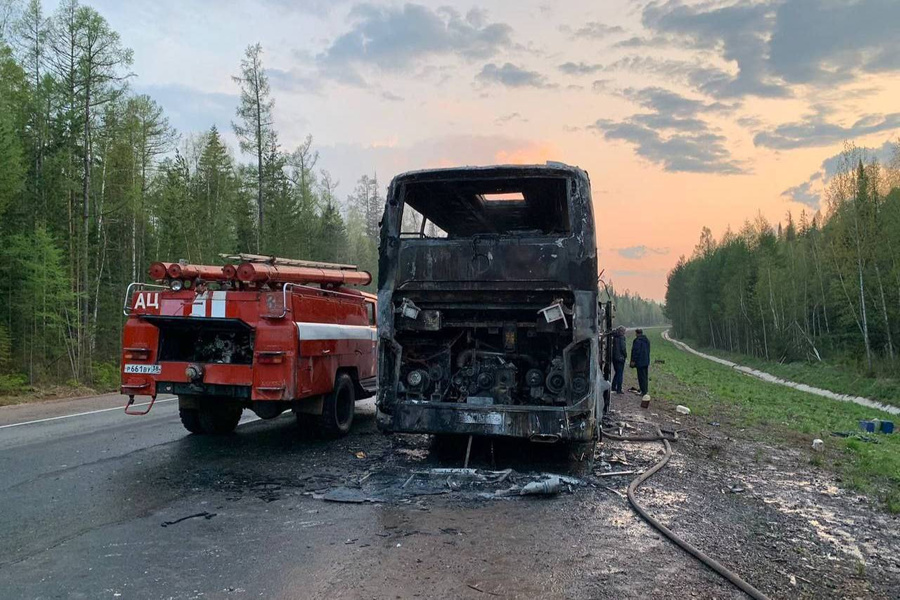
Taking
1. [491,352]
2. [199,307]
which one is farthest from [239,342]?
[491,352]

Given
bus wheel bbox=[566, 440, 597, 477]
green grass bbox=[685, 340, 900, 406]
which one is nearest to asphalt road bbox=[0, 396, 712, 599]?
bus wheel bbox=[566, 440, 597, 477]

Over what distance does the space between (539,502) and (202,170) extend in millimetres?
36119

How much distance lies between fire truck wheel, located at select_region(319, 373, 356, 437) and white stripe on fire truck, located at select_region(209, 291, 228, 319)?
1909 mm

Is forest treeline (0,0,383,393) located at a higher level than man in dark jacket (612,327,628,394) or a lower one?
higher

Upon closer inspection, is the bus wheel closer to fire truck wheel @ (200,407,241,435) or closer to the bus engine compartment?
the bus engine compartment

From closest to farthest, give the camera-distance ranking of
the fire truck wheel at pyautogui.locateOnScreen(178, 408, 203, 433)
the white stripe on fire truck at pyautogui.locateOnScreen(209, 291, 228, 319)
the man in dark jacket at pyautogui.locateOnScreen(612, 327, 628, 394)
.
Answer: the white stripe on fire truck at pyautogui.locateOnScreen(209, 291, 228, 319) < the fire truck wheel at pyautogui.locateOnScreen(178, 408, 203, 433) < the man in dark jacket at pyautogui.locateOnScreen(612, 327, 628, 394)

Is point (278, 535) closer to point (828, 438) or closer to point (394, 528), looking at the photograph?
point (394, 528)

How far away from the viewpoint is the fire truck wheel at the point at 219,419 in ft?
28.5

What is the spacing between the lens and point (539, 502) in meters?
5.41

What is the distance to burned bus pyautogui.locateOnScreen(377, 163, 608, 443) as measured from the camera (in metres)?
6.31

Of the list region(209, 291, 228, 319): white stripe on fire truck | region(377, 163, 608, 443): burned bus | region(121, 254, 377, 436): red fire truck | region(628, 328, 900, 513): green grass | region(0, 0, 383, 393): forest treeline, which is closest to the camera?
region(377, 163, 608, 443): burned bus

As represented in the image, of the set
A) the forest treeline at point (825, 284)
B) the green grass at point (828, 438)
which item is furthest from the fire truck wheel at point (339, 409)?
the forest treeline at point (825, 284)

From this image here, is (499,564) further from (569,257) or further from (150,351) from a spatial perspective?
(150,351)

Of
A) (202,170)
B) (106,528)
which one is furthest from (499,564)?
(202,170)
